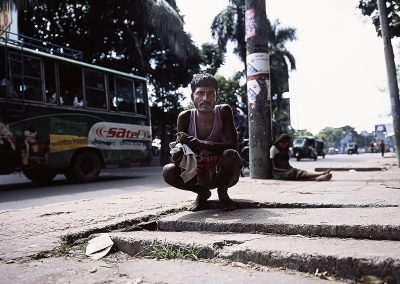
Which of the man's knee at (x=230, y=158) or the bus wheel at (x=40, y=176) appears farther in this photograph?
the bus wheel at (x=40, y=176)

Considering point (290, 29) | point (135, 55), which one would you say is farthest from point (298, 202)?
point (290, 29)

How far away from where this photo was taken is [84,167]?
8391 millimetres

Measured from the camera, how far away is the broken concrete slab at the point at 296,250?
4.46ft

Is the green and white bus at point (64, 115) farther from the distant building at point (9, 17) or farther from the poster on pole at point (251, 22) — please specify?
the poster on pole at point (251, 22)

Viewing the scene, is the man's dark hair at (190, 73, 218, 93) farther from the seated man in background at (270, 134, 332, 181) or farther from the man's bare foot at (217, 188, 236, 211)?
the seated man in background at (270, 134, 332, 181)

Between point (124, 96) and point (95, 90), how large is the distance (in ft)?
3.13

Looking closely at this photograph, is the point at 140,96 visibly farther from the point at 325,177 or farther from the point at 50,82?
the point at 325,177

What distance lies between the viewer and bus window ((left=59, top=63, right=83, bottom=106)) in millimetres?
7680

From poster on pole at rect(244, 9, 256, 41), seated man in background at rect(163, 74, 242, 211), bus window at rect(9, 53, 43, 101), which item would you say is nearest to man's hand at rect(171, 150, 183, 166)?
seated man in background at rect(163, 74, 242, 211)

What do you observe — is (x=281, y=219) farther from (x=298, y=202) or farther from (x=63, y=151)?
(x=63, y=151)

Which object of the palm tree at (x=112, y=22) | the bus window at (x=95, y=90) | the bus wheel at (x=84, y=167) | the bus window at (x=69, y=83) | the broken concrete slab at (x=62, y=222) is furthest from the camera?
the palm tree at (x=112, y=22)

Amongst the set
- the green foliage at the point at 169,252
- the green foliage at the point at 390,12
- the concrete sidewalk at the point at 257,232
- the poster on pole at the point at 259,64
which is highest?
the green foliage at the point at 390,12

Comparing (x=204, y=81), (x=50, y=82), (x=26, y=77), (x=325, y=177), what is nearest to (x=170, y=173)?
(x=204, y=81)

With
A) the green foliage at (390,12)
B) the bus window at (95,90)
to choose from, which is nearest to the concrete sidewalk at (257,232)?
the bus window at (95,90)
